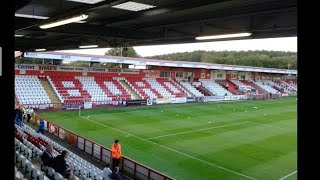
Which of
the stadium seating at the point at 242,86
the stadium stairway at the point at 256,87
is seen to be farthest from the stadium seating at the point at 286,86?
the stadium seating at the point at 242,86

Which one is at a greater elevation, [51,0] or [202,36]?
[51,0]

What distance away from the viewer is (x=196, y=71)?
50656mm

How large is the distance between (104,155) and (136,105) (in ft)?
72.9

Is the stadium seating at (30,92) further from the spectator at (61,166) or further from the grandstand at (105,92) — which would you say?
the spectator at (61,166)

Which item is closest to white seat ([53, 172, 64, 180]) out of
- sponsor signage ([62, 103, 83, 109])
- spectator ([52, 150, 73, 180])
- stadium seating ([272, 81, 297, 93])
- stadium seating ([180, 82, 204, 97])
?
spectator ([52, 150, 73, 180])

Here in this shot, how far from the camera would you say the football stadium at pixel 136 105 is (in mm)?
8539

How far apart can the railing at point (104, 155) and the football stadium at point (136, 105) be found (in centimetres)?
4

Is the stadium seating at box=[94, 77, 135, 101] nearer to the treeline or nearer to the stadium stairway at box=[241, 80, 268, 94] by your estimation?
the stadium stairway at box=[241, 80, 268, 94]

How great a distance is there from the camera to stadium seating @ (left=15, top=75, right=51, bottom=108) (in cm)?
2906

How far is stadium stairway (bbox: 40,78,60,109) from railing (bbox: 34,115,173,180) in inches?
423

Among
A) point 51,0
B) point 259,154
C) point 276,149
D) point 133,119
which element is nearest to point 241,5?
point 51,0
